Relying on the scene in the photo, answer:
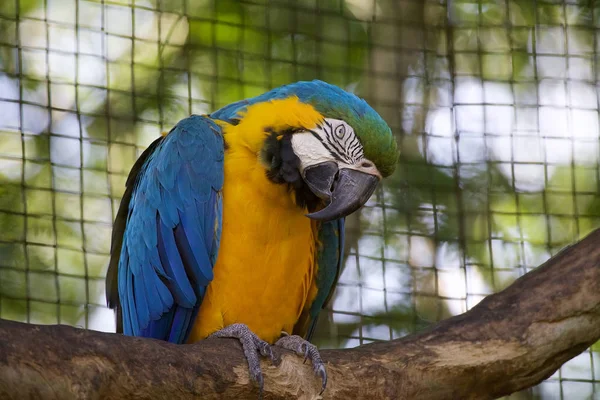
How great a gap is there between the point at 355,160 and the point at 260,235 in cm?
37

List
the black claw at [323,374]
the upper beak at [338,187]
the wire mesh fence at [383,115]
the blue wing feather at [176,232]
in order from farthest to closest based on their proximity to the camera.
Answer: the wire mesh fence at [383,115] < the blue wing feather at [176,232] < the upper beak at [338,187] < the black claw at [323,374]

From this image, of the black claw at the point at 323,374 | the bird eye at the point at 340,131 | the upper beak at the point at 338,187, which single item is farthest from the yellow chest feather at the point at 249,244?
the black claw at the point at 323,374

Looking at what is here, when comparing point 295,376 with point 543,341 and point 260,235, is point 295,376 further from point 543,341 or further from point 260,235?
point 543,341

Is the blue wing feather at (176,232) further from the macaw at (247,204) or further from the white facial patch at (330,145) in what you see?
the white facial patch at (330,145)

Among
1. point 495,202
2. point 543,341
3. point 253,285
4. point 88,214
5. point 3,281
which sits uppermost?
point 495,202

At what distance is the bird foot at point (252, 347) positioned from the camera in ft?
6.90

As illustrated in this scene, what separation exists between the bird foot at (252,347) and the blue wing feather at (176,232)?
223 mm

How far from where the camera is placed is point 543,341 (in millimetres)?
2303

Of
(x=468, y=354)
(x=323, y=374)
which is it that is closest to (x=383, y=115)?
(x=468, y=354)

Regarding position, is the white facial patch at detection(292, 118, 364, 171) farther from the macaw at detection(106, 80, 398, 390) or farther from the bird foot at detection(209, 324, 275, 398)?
the bird foot at detection(209, 324, 275, 398)

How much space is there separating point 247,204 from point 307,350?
0.49 meters

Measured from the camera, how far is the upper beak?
7.84ft

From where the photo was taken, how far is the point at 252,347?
218cm

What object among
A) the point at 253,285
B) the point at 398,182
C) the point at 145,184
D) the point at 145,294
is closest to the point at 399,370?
the point at 253,285
